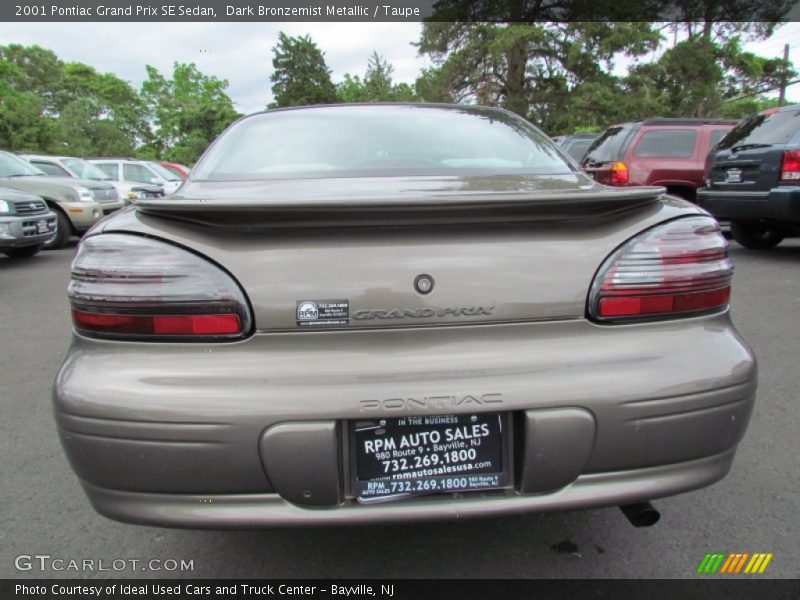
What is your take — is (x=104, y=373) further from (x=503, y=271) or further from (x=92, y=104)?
(x=92, y=104)

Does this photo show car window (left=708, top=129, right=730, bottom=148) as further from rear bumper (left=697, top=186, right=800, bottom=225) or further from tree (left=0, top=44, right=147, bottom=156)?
tree (left=0, top=44, right=147, bottom=156)

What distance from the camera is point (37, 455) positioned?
104 inches

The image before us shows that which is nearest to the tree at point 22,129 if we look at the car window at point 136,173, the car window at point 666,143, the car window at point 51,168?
the car window at point 136,173

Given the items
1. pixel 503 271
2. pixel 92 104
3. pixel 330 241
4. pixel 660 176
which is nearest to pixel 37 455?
pixel 330 241

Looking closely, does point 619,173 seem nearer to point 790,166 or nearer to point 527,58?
point 790,166

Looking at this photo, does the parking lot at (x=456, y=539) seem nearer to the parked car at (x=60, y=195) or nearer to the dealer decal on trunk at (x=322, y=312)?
the dealer decal on trunk at (x=322, y=312)

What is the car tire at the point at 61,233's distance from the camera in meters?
9.70

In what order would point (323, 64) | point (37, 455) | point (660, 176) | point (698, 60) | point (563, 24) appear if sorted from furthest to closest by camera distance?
1. point (323, 64)
2. point (563, 24)
3. point (698, 60)
4. point (660, 176)
5. point (37, 455)

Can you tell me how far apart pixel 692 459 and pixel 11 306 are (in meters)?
6.16

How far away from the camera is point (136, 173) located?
14.5m

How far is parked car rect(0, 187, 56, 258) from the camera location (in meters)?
7.41

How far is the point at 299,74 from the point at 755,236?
2199 inches

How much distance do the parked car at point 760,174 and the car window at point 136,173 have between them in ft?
39.8

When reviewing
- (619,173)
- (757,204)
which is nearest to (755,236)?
(757,204)
